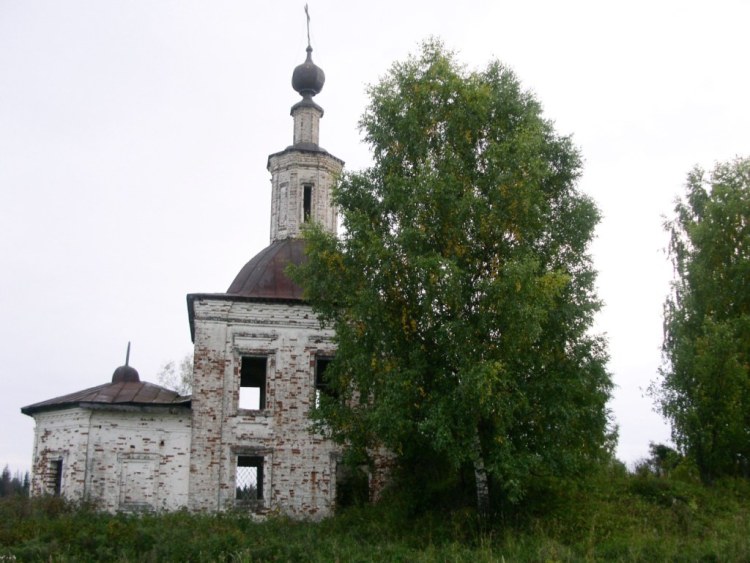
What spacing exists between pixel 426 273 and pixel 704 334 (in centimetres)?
793

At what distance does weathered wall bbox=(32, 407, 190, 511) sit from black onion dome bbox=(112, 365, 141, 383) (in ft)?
6.54

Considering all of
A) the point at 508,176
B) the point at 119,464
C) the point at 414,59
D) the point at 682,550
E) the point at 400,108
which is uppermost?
the point at 414,59

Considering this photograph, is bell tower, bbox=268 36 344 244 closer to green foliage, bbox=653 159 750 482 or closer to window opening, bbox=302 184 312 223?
window opening, bbox=302 184 312 223

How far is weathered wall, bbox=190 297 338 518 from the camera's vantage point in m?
17.8

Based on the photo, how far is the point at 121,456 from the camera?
17672 mm

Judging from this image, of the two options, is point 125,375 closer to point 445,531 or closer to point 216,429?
point 216,429

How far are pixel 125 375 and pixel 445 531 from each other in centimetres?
984

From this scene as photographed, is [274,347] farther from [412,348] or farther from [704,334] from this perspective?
[704,334]

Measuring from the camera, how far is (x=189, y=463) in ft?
58.0

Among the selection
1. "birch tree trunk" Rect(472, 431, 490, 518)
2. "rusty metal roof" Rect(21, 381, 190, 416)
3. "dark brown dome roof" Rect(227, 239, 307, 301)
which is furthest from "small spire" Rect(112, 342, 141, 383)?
"birch tree trunk" Rect(472, 431, 490, 518)

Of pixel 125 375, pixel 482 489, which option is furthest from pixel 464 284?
pixel 125 375

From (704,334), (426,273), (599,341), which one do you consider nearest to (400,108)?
(426,273)

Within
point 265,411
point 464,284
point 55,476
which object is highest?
point 464,284

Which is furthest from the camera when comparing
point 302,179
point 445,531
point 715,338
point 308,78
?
point 308,78
